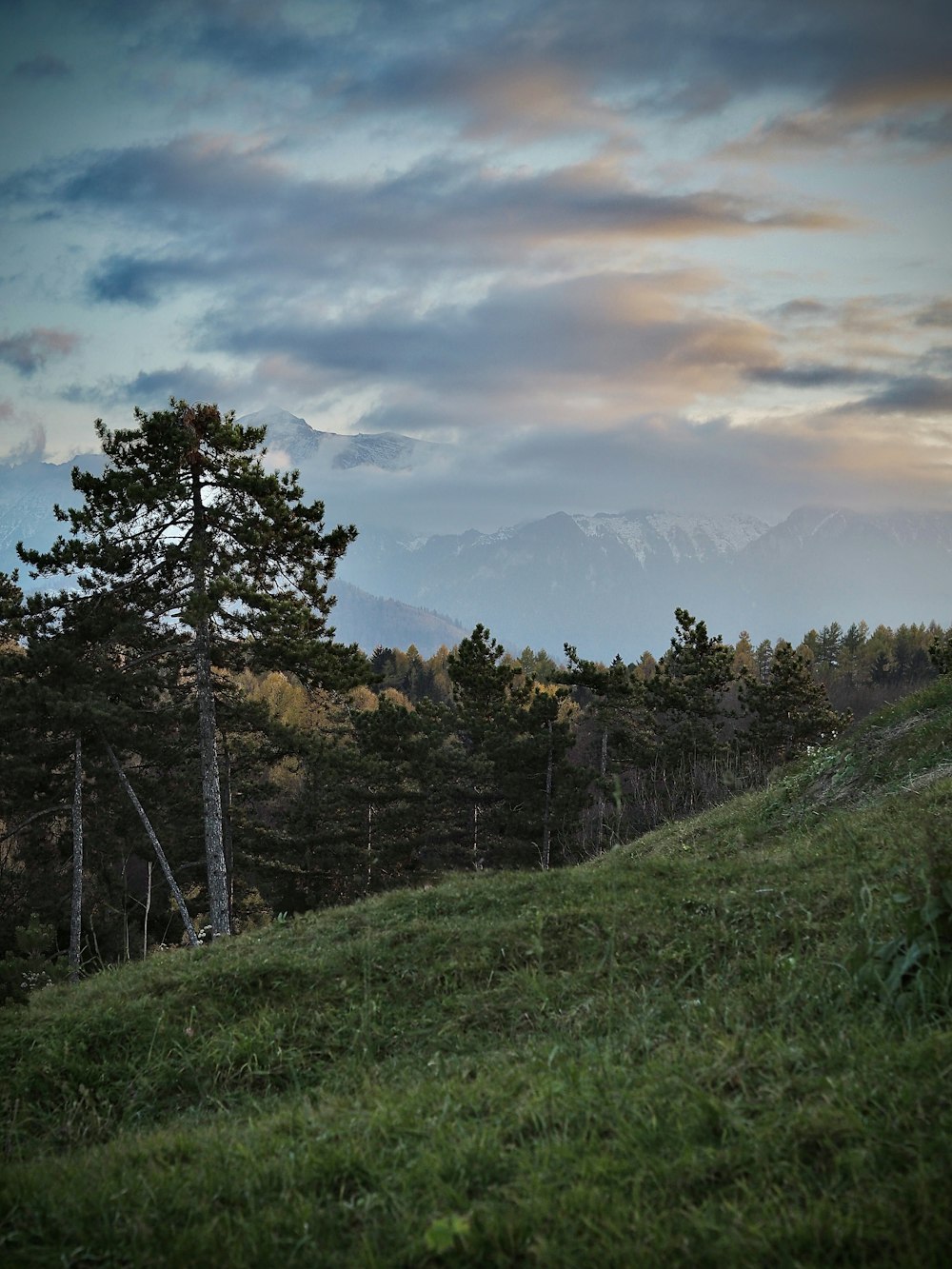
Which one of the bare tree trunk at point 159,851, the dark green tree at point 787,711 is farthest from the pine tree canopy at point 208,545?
the dark green tree at point 787,711

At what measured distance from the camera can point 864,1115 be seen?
11.4ft

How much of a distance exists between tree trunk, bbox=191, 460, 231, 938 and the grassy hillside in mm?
12837

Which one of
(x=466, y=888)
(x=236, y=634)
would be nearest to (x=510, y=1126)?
(x=466, y=888)

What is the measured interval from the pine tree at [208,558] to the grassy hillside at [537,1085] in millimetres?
12955

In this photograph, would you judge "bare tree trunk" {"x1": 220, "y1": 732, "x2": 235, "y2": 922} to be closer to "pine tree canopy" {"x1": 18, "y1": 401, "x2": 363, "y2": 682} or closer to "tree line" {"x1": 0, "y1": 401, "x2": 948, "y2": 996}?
"tree line" {"x1": 0, "y1": 401, "x2": 948, "y2": 996}

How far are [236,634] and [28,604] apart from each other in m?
4.97

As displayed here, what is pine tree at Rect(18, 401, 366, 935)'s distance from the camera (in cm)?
2006

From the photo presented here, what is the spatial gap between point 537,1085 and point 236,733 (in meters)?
29.2

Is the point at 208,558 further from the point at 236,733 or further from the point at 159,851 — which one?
the point at 236,733

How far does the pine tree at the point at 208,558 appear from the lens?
2006cm

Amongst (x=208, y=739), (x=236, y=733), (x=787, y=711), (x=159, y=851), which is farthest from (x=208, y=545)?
(x=787, y=711)

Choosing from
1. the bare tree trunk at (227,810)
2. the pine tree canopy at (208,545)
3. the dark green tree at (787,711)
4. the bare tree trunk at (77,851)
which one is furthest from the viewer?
the dark green tree at (787,711)

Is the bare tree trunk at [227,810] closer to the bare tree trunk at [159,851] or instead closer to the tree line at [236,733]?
the tree line at [236,733]

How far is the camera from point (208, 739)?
69.4 feet
